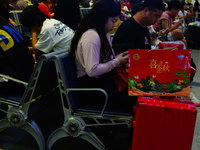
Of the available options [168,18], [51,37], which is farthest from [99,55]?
[168,18]

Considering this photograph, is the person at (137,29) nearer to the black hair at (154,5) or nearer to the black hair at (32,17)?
the black hair at (154,5)

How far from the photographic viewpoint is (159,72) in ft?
5.28

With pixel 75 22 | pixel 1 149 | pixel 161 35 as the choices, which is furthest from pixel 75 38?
pixel 161 35

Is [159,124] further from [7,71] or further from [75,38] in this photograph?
[7,71]

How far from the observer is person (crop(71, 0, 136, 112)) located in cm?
174

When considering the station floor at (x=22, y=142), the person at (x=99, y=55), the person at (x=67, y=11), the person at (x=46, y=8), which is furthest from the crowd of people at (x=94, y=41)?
the person at (x=46, y=8)

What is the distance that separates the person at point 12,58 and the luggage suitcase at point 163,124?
1.06 metres

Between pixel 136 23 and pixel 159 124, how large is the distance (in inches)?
45.1

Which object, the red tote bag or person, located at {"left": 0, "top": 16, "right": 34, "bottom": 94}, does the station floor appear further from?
the red tote bag

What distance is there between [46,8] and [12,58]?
9.27 ft

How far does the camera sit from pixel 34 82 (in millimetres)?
1882

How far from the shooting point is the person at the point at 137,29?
88.2 inches

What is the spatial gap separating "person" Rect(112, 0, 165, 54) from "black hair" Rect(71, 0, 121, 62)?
1.34ft

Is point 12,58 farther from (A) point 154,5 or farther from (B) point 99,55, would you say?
(A) point 154,5
